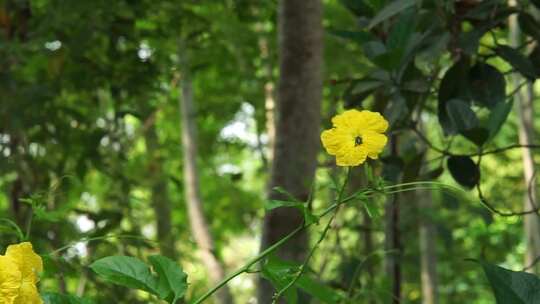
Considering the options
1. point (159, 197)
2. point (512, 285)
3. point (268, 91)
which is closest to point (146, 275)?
point (512, 285)

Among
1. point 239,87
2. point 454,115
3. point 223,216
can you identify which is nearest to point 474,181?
point 454,115

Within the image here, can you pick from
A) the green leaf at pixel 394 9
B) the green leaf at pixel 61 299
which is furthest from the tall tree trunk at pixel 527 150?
the green leaf at pixel 61 299

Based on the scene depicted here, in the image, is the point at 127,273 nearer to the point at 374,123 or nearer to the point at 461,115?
the point at 374,123

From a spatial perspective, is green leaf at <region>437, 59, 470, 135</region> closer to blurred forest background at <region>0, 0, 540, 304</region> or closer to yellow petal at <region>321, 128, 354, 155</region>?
blurred forest background at <region>0, 0, 540, 304</region>

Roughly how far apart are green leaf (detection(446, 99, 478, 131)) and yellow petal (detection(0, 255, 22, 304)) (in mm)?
1023

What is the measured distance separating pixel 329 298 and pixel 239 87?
3.72m

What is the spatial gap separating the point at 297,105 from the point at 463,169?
48 cm

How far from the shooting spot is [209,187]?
675 centimetres

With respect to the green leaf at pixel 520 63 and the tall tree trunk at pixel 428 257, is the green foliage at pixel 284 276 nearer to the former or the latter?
the green leaf at pixel 520 63

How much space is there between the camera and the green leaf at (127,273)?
1.07 metres

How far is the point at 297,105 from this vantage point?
82.9 inches

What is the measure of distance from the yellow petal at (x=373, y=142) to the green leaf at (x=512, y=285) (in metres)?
0.19

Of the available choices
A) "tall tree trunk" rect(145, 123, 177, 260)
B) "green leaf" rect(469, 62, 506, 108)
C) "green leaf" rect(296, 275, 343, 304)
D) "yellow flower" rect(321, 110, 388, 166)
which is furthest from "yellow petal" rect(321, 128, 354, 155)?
"tall tree trunk" rect(145, 123, 177, 260)

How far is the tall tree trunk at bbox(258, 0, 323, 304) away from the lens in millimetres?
2074
